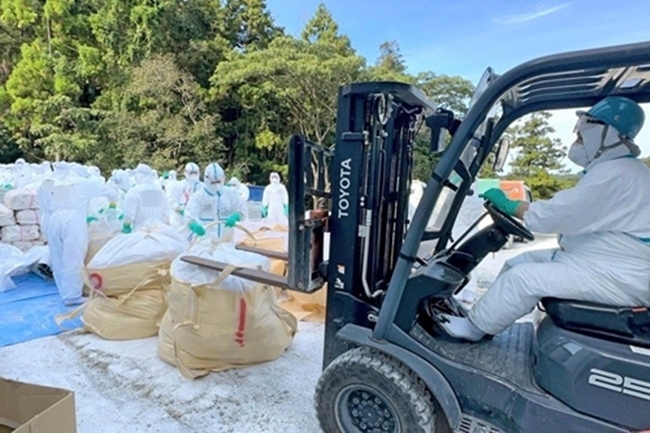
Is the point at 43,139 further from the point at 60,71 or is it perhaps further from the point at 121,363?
the point at 121,363

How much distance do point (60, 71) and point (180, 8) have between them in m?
6.88

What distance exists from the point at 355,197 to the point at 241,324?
1.29 meters

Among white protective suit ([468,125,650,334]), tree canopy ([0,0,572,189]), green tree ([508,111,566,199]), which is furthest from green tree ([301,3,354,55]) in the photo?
white protective suit ([468,125,650,334])

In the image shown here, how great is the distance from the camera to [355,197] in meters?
2.18

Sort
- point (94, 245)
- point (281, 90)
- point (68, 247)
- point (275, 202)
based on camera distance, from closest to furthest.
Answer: point (68, 247) < point (94, 245) < point (275, 202) < point (281, 90)

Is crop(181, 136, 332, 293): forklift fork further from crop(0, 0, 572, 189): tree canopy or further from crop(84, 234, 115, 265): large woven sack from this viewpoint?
crop(0, 0, 572, 189): tree canopy

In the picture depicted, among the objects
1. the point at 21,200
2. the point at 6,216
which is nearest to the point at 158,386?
the point at 6,216

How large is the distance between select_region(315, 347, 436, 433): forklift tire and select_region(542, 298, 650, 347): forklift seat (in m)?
0.70

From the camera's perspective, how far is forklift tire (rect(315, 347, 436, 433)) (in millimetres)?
1872

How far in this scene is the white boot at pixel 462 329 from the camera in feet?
6.86

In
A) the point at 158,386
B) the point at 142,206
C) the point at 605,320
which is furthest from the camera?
the point at 142,206

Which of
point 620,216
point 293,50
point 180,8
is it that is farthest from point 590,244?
point 180,8

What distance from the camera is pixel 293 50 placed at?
18.0 meters

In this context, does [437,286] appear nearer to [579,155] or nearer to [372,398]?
[372,398]
